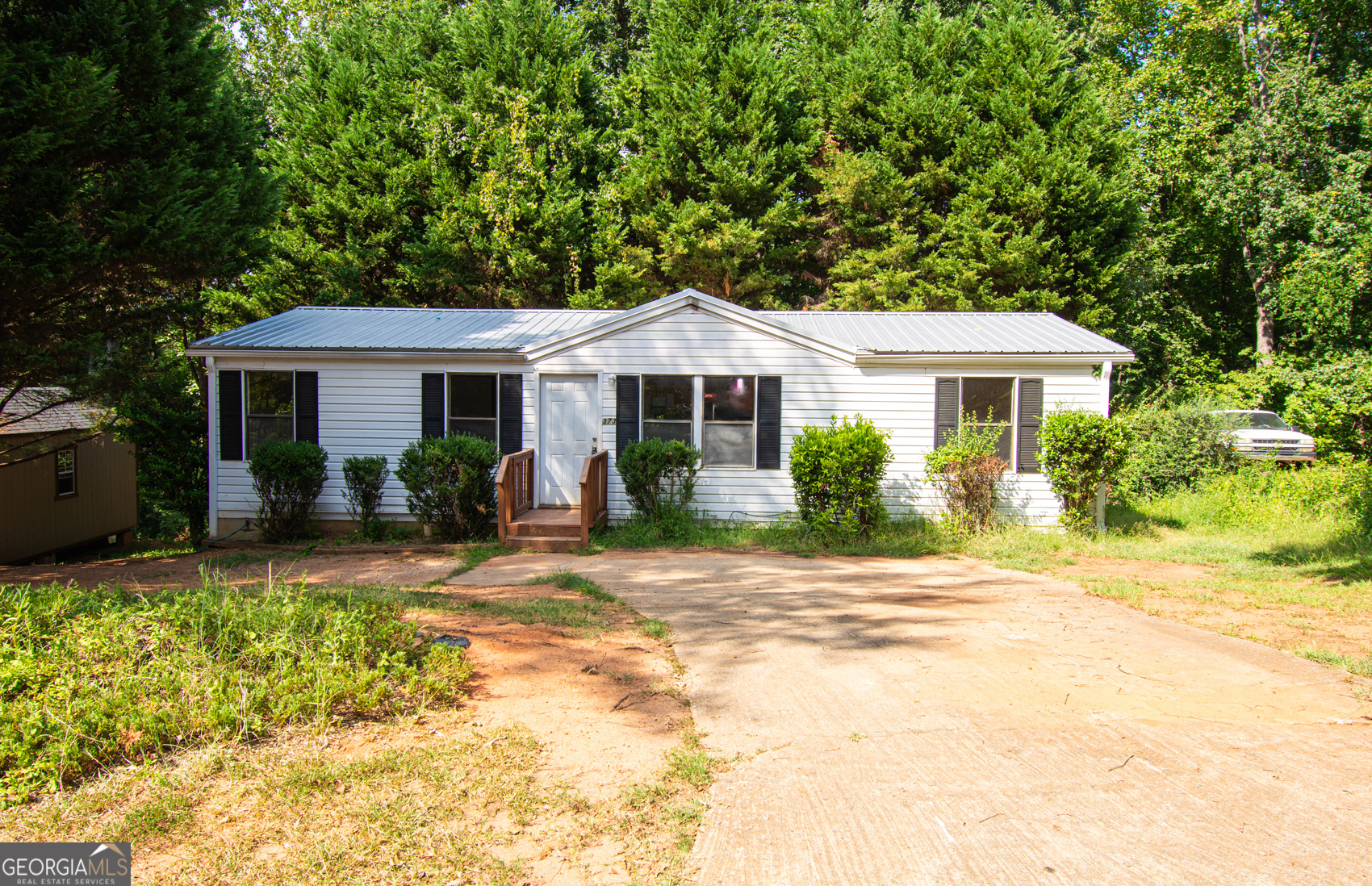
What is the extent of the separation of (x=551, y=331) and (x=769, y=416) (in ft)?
13.5

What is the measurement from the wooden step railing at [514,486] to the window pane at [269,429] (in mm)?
3495

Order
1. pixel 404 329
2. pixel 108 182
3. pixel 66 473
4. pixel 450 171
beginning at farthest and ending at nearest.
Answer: pixel 450 171, pixel 66 473, pixel 404 329, pixel 108 182

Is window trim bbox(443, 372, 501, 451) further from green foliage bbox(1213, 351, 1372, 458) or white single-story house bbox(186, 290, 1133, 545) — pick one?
green foliage bbox(1213, 351, 1372, 458)

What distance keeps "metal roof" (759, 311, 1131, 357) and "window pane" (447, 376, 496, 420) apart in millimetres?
4540

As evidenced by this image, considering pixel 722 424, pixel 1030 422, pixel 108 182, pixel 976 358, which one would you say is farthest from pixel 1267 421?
pixel 108 182

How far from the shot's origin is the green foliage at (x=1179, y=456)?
564 inches

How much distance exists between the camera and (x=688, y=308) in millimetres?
11562

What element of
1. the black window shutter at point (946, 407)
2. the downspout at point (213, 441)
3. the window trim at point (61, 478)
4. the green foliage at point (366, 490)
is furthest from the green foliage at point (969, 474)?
the window trim at point (61, 478)

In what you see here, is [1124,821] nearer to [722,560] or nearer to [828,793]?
[828,793]

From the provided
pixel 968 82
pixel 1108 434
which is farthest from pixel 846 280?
pixel 1108 434

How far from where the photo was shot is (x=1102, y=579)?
8227 mm

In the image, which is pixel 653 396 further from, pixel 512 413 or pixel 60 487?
A: pixel 60 487

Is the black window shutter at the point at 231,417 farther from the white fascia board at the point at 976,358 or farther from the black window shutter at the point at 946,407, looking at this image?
the black window shutter at the point at 946,407

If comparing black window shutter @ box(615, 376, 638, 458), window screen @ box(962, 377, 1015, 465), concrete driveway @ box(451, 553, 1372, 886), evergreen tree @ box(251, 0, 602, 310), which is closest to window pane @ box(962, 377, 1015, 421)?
window screen @ box(962, 377, 1015, 465)
